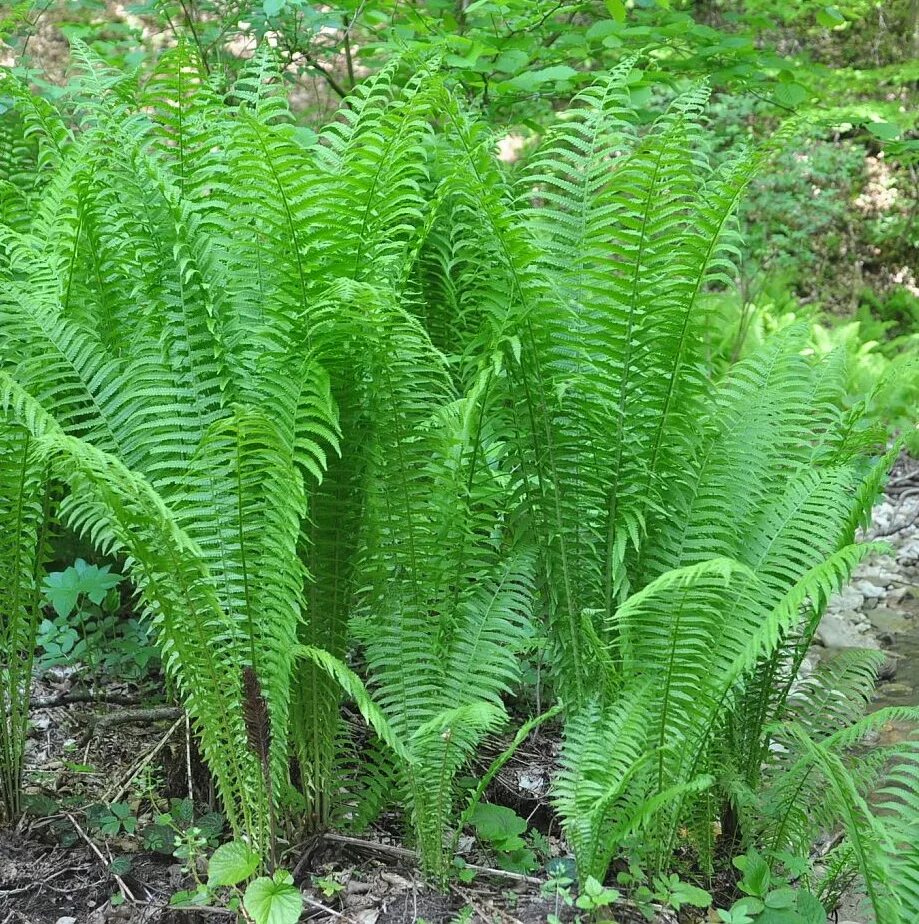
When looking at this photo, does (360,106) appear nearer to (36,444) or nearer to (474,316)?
(474,316)

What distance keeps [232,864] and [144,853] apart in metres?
0.36

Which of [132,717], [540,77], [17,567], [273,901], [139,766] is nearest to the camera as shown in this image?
[273,901]

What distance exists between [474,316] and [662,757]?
115 centimetres

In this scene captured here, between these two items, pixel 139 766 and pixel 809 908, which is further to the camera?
pixel 139 766

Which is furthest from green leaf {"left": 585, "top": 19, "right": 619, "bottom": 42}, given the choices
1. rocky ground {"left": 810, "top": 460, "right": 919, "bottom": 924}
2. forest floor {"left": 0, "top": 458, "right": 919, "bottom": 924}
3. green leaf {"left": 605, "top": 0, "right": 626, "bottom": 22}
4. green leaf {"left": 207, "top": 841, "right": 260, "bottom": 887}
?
green leaf {"left": 207, "top": 841, "right": 260, "bottom": 887}

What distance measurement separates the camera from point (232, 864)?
67.2 inches

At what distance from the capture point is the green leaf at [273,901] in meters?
1.62

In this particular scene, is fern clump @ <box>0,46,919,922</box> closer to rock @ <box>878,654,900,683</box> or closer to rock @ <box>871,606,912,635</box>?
rock @ <box>878,654,900,683</box>

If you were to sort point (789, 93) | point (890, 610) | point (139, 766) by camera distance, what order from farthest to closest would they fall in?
point (890, 610), point (789, 93), point (139, 766)

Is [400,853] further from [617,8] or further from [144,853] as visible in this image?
[617,8]

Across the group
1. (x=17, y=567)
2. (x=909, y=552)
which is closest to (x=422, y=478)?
(x=17, y=567)

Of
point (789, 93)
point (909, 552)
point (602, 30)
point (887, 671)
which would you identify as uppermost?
point (602, 30)

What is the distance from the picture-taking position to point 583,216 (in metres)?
2.03

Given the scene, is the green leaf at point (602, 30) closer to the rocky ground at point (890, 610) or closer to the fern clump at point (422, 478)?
the fern clump at point (422, 478)
